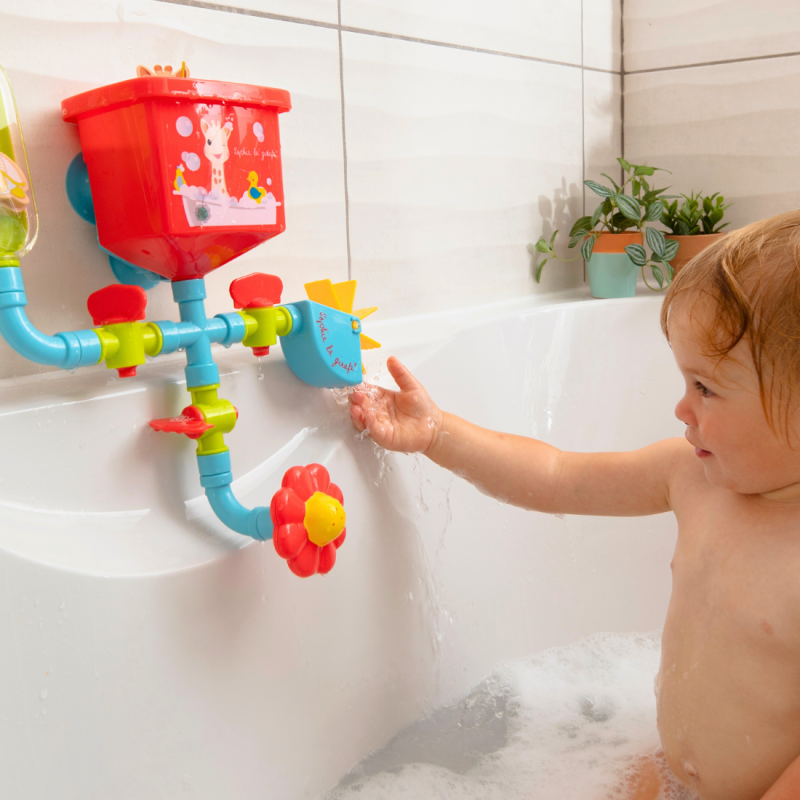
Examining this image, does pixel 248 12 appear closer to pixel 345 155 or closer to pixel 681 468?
pixel 345 155

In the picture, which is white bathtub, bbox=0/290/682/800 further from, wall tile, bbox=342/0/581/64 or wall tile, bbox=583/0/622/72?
wall tile, bbox=583/0/622/72

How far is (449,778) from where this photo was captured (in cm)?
83

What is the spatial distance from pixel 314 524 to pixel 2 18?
0.50 meters

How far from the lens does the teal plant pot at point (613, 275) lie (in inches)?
55.2

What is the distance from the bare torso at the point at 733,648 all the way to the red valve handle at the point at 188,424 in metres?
0.46

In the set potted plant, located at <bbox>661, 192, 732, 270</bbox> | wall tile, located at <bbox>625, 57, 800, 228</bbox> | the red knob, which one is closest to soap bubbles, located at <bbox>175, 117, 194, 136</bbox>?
the red knob

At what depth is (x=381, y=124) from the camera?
1067 millimetres

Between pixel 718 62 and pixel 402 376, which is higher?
pixel 718 62

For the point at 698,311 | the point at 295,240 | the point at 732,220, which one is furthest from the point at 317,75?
the point at 732,220

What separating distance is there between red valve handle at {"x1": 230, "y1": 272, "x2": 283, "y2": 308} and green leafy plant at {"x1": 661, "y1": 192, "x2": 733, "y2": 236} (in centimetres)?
92

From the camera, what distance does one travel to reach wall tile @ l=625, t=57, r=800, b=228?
144 cm

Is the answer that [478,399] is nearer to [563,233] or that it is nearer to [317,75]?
[317,75]

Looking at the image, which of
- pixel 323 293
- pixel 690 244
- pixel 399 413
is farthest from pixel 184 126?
pixel 690 244

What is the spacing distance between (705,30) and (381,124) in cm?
80
